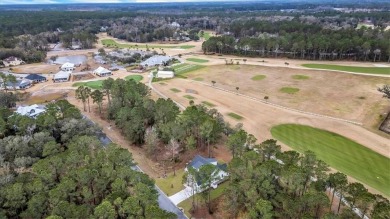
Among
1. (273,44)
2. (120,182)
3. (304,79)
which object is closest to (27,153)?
(120,182)

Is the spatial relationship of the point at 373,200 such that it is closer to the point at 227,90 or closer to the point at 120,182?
the point at 120,182

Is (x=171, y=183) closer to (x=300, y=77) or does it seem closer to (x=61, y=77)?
(x=300, y=77)

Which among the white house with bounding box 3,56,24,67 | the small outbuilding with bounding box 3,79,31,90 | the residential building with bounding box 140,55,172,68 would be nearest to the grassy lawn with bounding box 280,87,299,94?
the residential building with bounding box 140,55,172,68

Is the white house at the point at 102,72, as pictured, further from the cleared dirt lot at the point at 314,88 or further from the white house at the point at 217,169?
the white house at the point at 217,169

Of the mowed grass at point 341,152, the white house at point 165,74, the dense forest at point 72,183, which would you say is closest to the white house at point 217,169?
the dense forest at point 72,183

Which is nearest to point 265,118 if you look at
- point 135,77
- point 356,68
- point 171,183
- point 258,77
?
point 171,183
